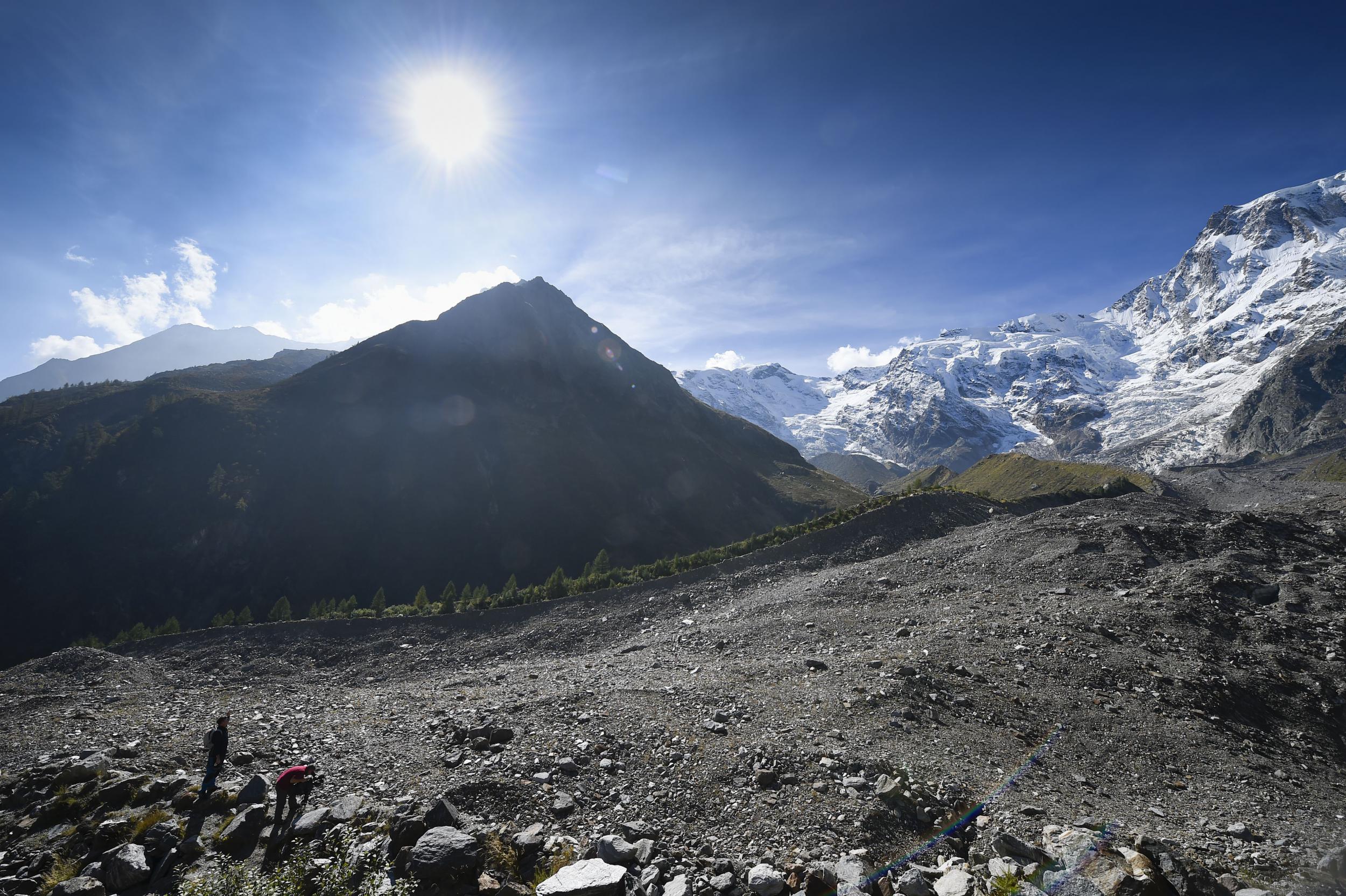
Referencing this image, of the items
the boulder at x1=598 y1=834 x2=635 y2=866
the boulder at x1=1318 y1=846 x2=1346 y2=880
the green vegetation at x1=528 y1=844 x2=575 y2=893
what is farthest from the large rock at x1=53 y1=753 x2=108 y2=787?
the boulder at x1=1318 y1=846 x2=1346 y2=880

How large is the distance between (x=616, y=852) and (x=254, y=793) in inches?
392

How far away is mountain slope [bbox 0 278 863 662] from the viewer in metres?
88.2

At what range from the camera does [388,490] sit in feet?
344

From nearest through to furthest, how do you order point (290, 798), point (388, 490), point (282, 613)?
point (290, 798), point (282, 613), point (388, 490)

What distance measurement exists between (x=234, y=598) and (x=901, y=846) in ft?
350

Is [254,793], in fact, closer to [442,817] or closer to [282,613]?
[442,817]

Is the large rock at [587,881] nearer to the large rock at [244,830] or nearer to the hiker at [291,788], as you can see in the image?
the hiker at [291,788]

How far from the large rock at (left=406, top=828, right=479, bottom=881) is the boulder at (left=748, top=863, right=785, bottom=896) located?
524cm

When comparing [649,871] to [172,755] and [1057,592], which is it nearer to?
[172,755]

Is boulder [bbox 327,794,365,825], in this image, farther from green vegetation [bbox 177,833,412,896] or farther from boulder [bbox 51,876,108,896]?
boulder [bbox 51,876,108,896]

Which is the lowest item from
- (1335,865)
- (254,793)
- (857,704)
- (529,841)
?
(857,704)

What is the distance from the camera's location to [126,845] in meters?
11.1

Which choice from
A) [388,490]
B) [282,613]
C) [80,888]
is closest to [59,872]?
[80,888]

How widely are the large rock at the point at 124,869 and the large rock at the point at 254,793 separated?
2.15 meters
